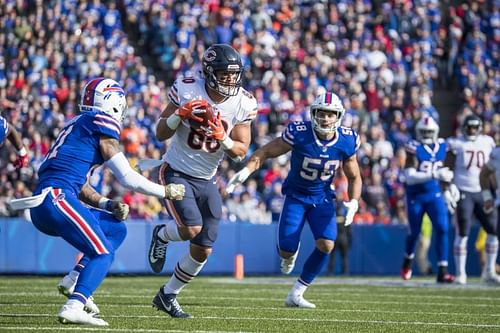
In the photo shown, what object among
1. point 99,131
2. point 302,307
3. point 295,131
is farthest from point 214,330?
point 295,131

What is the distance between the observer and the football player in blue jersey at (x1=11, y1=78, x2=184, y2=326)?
6793 millimetres

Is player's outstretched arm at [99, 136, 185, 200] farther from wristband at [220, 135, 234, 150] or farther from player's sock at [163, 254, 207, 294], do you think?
player's sock at [163, 254, 207, 294]

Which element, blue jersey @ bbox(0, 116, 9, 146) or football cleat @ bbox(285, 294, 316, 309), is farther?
blue jersey @ bbox(0, 116, 9, 146)

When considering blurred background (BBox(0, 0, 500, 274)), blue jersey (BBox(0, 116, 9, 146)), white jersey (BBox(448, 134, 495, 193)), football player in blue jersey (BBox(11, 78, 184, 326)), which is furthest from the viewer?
blurred background (BBox(0, 0, 500, 274))

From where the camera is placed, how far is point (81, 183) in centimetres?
705

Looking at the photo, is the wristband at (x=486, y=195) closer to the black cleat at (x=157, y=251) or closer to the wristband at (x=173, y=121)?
the black cleat at (x=157, y=251)

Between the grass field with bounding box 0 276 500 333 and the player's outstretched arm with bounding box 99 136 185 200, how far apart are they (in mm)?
845

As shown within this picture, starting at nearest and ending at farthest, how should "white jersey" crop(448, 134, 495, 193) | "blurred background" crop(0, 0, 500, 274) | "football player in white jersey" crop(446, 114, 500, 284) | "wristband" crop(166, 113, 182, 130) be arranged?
"wristband" crop(166, 113, 182, 130), "football player in white jersey" crop(446, 114, 500, 284), "white jersey" crop(448, 134, 495, 193), "blurred background" crop(0, 0, 500, 274)

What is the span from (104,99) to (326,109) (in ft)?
9.32

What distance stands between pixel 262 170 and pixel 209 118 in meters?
10.3

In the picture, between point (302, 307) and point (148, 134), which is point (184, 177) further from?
point (148, 134)

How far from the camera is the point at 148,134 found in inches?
687

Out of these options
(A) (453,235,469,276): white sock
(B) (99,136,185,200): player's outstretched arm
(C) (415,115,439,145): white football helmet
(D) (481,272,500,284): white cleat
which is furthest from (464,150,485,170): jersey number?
(B) (99,136,185,200): player's outstretched arm

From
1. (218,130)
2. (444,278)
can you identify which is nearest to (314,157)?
(218,130)
